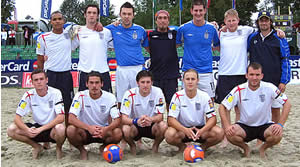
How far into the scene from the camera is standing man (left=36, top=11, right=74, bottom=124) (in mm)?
4508

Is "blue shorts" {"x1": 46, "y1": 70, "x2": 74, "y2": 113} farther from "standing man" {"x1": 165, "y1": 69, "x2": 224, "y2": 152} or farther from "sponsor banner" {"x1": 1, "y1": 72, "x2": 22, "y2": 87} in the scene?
"sponsor banner" {"x1": 1, "y1": 72, "x2": 22, "y2": 87}

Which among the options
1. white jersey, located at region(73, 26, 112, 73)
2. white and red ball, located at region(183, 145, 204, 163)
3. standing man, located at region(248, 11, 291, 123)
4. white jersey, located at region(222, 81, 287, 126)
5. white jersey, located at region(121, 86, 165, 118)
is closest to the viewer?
white and red ball, located at region(183, 145, 204, 163)

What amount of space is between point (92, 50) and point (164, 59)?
1.06m

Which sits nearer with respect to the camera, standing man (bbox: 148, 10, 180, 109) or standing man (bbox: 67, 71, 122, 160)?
standing man (bbox: 67, 71, 122, 160)

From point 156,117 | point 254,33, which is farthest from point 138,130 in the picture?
point 254,33

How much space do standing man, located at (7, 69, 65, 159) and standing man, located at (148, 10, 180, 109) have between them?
1.49 meters

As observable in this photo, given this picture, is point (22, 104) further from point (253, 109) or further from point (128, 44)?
point (253, 109)

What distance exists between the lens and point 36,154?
3.96 metres

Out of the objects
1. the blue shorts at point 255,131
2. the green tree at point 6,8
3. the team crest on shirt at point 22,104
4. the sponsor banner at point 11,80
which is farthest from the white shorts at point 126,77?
the green tree at point 6,8

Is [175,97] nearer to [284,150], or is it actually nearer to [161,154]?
[161,154]

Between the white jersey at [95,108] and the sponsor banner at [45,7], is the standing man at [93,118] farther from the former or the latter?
the sponsor banner at [45,7]

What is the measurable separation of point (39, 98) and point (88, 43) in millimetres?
1049

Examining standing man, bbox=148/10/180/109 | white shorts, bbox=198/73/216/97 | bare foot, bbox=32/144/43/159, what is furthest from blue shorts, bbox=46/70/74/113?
white shorts, bbox=198/73/216/97

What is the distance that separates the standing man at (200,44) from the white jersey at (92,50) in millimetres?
1202
